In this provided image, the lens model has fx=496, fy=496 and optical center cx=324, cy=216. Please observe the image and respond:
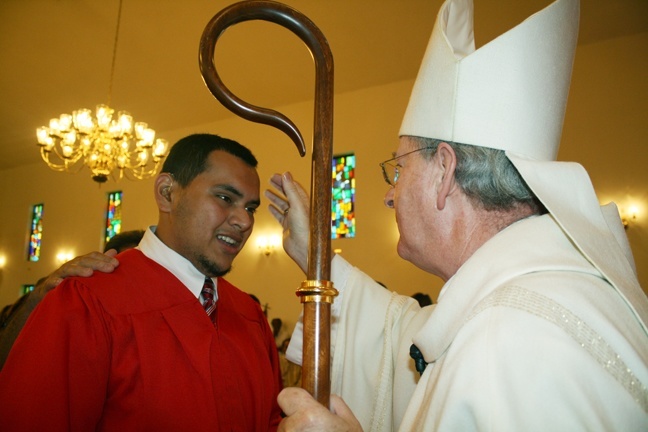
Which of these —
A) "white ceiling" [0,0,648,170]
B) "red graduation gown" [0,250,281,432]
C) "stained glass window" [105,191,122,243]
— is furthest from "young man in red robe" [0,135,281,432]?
"stained glass window" [105,191,122,243]

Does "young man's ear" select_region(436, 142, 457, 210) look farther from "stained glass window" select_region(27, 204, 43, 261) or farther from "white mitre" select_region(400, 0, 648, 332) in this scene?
"stained glass window" select_region(27, 204, 43, 261)

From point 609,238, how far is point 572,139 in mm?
Answer: 8443

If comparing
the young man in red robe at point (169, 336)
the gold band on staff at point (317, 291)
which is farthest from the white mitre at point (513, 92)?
the young man in red robe at point (169, 336)

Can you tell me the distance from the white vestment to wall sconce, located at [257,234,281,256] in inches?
383

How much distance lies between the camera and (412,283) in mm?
9289

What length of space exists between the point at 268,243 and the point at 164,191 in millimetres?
8621

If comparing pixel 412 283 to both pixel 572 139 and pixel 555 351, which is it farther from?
pixel 555 351

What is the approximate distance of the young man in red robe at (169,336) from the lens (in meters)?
1.60

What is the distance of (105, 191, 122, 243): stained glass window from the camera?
13602mm

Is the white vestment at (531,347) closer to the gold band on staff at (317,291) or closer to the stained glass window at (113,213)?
the gold band on staff at (317,291)

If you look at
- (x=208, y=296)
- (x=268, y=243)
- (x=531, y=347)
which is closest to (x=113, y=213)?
(x=268, y=243)

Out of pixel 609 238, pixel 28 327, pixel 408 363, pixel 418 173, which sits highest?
pixel 418 173

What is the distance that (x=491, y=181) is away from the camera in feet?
4.62

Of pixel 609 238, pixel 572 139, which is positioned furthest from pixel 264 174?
pixel 609 238
